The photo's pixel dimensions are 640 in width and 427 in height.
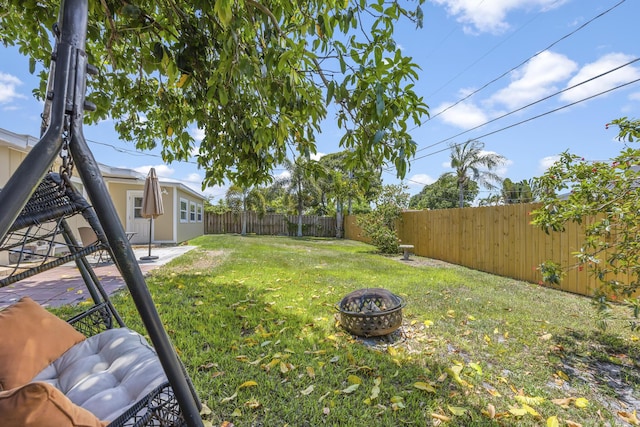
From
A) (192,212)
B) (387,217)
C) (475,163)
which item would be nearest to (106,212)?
(387,217)

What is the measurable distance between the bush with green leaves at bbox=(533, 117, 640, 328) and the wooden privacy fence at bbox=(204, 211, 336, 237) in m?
20.4

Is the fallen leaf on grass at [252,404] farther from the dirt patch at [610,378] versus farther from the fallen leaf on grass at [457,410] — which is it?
the dirt patch at [610,378]

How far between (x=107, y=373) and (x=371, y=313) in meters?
2.22

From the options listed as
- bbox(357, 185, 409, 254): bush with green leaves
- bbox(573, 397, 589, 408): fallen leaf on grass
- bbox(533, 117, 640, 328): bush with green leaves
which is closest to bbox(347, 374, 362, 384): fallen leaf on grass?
bbox(573, 397, 589, 408): fallen leaf on grass

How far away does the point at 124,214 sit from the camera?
1202 cm

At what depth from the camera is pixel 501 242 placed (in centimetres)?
711

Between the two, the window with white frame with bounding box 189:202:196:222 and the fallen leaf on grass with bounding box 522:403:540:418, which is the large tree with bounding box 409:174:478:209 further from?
the fallen leaf on grass with bounding box 522:403:540:418

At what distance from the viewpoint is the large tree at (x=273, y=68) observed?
166 cm

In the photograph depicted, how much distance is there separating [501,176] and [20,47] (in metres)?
24.5

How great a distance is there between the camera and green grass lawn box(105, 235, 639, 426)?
6.68ft

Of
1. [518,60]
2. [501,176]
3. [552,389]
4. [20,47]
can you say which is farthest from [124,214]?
[501,176]

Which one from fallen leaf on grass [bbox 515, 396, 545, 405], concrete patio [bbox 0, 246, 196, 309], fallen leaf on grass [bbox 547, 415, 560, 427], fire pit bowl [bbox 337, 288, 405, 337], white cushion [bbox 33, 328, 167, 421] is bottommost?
fallen leaf on grass [bbox 515, 396, 545, 405]

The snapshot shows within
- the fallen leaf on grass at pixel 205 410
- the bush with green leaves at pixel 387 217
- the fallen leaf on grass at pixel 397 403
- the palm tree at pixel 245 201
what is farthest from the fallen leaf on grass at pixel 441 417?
the palm tree at pixel 245 201

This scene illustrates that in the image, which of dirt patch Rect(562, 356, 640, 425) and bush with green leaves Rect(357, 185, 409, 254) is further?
bush with green leaves Rect(357, 185, 409, 254)
